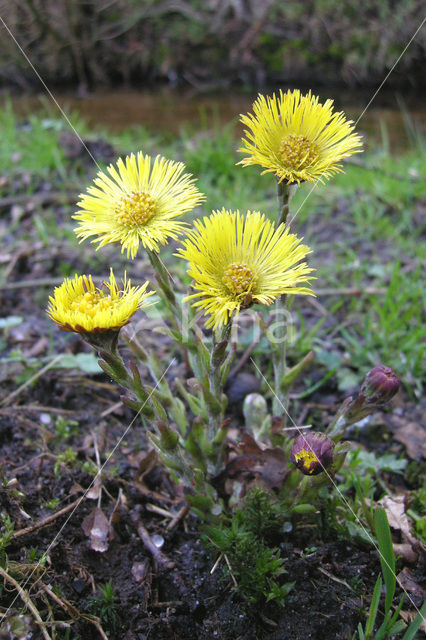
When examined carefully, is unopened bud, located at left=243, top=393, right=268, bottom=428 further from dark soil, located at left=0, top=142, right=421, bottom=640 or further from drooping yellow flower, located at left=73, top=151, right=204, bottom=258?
drooping yellow flower, located at left=73, top=151, right=204, bottom=258

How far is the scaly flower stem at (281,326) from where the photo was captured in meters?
1.30

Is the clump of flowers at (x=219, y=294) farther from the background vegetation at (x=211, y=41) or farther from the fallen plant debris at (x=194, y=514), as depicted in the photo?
the background vegetation at (x=211, y=41)

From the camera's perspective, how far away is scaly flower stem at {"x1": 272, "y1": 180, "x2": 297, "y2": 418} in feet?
4.28

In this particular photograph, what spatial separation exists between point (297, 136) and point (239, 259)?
0.37m

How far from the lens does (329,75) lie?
6273 millimetres

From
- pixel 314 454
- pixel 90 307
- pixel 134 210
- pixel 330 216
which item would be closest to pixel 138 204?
pixel 134 210

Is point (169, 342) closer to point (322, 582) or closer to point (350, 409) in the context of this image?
point (350, 409)

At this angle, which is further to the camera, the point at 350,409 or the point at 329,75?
the point at 329,75

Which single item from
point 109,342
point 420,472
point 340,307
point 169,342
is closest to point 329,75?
point 340,307

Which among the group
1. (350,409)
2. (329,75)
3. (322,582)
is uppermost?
(329,75)

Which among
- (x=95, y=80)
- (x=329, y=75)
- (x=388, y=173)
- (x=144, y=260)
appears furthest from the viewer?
(x=95, y=80)

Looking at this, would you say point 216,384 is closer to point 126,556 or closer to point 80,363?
point 126,556

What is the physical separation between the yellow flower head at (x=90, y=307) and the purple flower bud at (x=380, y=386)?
2.07 ft

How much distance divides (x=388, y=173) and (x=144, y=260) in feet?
6.06
